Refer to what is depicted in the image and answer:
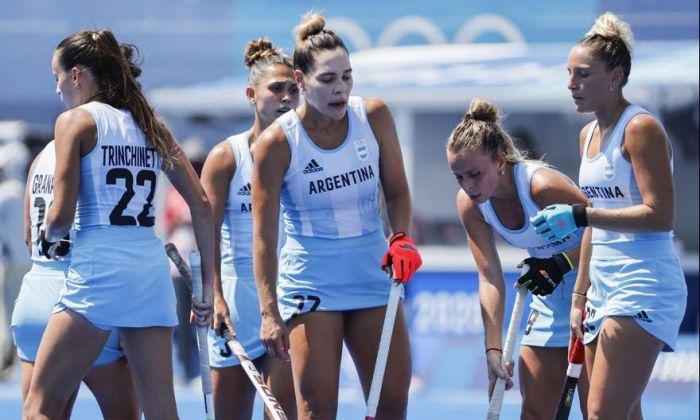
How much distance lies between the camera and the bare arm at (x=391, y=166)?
210 inches

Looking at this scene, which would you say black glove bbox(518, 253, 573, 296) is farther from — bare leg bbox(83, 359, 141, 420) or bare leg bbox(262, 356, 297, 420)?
bare leg bbox(83, 359, 141, 420)

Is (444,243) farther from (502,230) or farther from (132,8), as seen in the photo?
(502,230)

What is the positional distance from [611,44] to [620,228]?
701 millimetres

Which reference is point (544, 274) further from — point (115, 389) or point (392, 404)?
point (115, 389)

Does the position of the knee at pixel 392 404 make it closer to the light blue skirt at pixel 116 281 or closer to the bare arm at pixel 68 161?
the light blue skirt at pixel 116 281

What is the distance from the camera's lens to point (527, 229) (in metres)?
5.26

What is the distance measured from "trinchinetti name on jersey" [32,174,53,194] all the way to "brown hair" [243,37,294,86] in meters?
1.20

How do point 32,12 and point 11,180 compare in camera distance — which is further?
point 32,12

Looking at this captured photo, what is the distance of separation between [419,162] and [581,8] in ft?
6.59

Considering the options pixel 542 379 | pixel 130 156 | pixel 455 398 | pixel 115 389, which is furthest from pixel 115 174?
pixel 455 398

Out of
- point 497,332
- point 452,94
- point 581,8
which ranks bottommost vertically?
point 497,332

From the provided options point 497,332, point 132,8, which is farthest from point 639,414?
point 132,8

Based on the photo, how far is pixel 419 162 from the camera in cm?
1239

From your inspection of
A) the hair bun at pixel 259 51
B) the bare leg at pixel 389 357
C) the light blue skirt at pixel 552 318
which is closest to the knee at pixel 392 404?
the bare leg at pixel 389 357
